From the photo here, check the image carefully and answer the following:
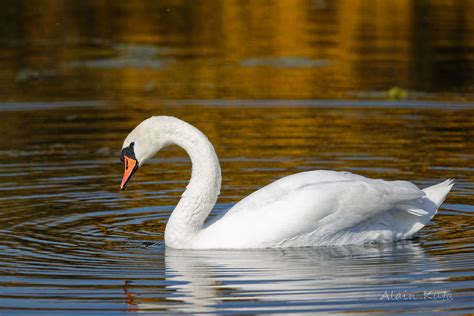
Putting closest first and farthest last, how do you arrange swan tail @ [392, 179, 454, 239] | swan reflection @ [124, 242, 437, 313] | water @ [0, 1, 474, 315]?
swan reflection @ [124, 242, 437, 313] < water @ [0, 1, 474, 315] < swan tail @ [392, 179, 454, 239]

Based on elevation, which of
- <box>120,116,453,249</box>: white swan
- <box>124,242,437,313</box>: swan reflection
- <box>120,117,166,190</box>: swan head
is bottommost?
<box>124,242,437,313</box>: swan reflection

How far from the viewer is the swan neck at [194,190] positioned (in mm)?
9891

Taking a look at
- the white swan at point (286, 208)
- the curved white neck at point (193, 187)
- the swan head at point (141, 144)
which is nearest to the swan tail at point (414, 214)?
the white swan at point (286, 208)

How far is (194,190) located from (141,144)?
0.62 metres

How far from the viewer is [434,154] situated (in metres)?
14.0

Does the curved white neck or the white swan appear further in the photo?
the curved white neck

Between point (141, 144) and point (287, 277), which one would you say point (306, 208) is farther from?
point (141, 144)

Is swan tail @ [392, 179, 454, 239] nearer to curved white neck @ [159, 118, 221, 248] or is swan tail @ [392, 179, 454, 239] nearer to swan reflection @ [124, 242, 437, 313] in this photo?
swan reflection @ [124, 242, 437, 313]

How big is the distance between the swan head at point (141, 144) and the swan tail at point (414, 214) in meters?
2.20

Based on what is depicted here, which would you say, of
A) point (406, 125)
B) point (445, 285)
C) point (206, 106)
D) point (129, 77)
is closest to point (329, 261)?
point (445, 285)

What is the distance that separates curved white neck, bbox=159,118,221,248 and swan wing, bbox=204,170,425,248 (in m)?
0.17

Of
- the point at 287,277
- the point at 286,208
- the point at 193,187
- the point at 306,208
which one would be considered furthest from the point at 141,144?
the point at 287,277

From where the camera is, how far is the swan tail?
10.2 metres

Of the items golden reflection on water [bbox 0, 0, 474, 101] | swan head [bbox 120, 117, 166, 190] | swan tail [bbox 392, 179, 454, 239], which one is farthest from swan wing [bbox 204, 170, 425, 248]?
golden reflection on water [bbox 0, 0, 474, 101]
